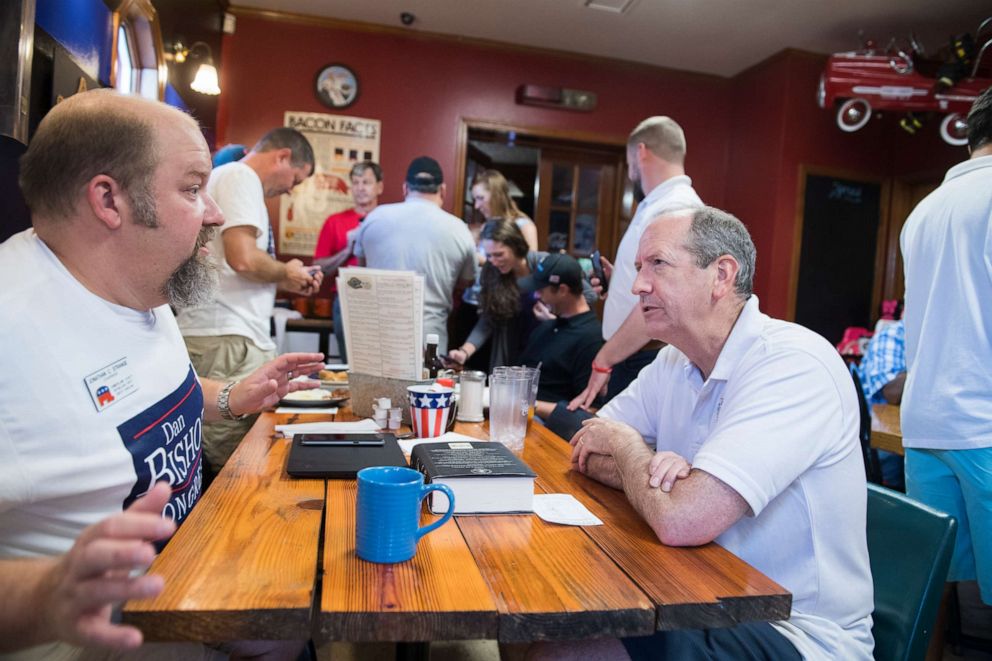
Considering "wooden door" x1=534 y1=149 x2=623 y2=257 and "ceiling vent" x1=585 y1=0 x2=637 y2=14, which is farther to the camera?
"wooden door" x1=534 y1=149 x2=623 y2=257

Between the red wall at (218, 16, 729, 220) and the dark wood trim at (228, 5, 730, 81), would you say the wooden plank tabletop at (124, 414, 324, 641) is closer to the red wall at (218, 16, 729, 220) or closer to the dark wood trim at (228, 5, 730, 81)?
the red wall at (218, 16, 729, 220)

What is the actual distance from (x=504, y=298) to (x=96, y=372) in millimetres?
2545

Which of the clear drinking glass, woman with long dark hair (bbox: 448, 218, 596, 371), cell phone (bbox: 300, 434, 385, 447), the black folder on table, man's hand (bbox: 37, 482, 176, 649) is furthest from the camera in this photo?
woman with long dark hair (bbox: 448, 218, 596, 371)

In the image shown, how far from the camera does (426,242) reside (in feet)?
10.7

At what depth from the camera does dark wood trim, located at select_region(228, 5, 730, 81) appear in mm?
4988

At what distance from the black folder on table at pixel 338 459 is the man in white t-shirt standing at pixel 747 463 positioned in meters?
0.40

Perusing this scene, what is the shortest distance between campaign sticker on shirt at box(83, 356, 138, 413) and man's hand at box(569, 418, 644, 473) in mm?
827

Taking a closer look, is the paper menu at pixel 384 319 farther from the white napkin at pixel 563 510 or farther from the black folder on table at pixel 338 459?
the white napkin at pixel 563 510

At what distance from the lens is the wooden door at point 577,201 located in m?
5.79

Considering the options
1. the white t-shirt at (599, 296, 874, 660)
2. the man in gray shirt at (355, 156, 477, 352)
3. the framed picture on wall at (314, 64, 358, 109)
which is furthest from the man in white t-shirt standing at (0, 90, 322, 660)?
the framed picture on wall at (314, 64, 358, 109)

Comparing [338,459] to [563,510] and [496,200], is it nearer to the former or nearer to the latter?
[563,510]

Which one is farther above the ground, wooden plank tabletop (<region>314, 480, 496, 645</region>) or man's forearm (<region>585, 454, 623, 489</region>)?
man's forearm (<region>585, 454, 623, 489</region>)

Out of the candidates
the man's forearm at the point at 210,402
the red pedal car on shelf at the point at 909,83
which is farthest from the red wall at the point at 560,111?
the man's forearm at the point at 210,402

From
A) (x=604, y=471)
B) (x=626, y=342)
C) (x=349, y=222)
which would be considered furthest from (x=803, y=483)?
(x=349, y=222)
